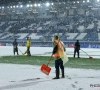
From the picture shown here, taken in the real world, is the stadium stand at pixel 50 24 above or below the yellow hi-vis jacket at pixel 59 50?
below

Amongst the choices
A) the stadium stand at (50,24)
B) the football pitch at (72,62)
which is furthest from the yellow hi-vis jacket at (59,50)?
the stadium stand at (50,24)

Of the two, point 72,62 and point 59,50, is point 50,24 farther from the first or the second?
point 59,50

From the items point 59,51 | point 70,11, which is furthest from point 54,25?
point 59,51

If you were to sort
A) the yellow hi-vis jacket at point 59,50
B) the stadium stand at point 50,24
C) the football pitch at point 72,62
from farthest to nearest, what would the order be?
the stadium stand at point 50,24 → the football pitch at point 72,62 → the yellow hi-vis jacket at point 59,50

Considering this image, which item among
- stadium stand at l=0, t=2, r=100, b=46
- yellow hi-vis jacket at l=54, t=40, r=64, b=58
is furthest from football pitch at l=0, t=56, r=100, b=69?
stadium stand at l=0, t=2, r=100, b=46

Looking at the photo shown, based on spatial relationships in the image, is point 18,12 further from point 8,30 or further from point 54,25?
point 54,25

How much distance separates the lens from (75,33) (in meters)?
66.9

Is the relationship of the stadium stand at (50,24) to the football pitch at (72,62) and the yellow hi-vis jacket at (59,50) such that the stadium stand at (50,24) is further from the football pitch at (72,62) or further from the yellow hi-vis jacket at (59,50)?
the yellow hi-vis jacket at (59,50)

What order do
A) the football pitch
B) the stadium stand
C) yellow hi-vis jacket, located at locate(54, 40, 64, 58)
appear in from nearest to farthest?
1. yellow hi-vis jacket, located at locate(54, 40, 64, 58)
2. the football pitch
3. the stadium stand

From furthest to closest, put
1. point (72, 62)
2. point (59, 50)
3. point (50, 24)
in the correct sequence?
point (50, 24)
point (72, 62)
point (59, 50)

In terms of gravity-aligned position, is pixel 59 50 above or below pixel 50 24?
above

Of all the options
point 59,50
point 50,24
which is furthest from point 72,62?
point 50,24

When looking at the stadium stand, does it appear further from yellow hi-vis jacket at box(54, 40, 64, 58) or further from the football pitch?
yellow hi-vis jacket at box(54, 40, 64, 58)

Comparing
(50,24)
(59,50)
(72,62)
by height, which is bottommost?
(50,24)
